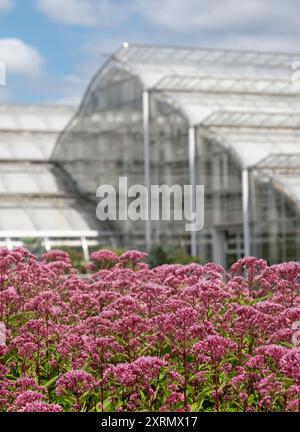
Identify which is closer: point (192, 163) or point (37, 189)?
point (192, 163)

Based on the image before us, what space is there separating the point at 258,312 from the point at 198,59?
3887cm

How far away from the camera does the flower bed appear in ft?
21.1

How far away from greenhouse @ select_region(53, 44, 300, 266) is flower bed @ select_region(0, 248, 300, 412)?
77.1 feet

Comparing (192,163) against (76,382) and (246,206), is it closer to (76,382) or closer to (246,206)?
(246,206)

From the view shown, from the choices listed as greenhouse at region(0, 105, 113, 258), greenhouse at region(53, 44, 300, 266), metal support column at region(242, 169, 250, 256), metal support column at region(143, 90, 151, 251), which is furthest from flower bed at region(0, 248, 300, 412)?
greenhouse at region(0, 105, 113, 258)

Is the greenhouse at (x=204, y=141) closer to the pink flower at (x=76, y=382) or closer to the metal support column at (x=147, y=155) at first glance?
the metal support column at (x=147, y=155)

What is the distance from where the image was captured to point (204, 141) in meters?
36.4

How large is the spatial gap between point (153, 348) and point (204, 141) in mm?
29143

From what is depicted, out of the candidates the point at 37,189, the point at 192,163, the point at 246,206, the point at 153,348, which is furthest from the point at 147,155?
the point at 153,348

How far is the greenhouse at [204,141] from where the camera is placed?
3369 cm

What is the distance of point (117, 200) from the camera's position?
1709 inches

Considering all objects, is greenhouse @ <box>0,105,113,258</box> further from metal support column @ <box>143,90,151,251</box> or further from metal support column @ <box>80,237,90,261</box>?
metal support column @ <box>143,90,151,251</box>

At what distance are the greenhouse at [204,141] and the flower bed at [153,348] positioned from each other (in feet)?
77.1
